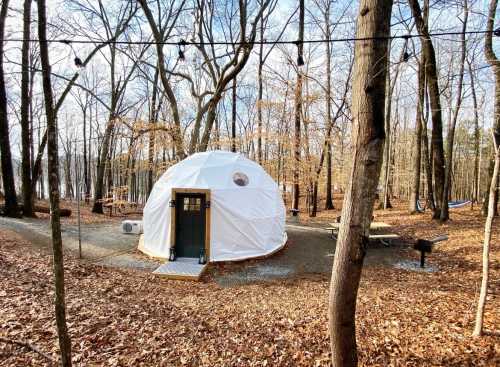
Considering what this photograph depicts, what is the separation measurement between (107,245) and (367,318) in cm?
815

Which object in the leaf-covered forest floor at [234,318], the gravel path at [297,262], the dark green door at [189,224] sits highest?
the dark green door at [189,224]

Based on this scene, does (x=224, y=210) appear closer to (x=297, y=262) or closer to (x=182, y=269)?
(x=182, y=269)

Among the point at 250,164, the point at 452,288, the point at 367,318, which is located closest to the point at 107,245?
the point at 250,164

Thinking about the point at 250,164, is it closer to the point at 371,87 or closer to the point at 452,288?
the point at 452,288

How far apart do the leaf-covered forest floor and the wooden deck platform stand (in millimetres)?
215

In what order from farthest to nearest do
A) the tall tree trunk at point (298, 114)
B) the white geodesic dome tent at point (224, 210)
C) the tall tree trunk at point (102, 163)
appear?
the tall tree trunk at point (102, 163), the tall tree trunk at point (298, 114), the white geodesic dome tent at point (224, 210)

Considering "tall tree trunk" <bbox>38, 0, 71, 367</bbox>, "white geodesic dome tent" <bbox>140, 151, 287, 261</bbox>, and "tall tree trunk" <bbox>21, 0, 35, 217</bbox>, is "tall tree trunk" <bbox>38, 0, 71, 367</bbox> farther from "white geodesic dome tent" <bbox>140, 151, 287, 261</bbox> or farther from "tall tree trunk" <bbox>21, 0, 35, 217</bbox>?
"tall tree trunk" <bbox>21, 0, 35, 217</bbox>

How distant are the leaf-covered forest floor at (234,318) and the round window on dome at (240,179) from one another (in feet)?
11.2

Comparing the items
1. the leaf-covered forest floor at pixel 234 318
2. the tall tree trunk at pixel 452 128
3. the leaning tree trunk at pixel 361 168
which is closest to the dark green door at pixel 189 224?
the leaf-covered forest floor at pixel 234 318

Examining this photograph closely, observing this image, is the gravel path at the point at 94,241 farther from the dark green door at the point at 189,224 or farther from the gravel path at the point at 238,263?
the dark green door at the point at 189,224

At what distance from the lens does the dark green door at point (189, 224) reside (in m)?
8.13

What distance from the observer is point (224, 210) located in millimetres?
8078

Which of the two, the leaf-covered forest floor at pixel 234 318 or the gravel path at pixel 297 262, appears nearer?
the leaf-covered forest floor at pixel 234 318

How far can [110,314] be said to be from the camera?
4250mm
